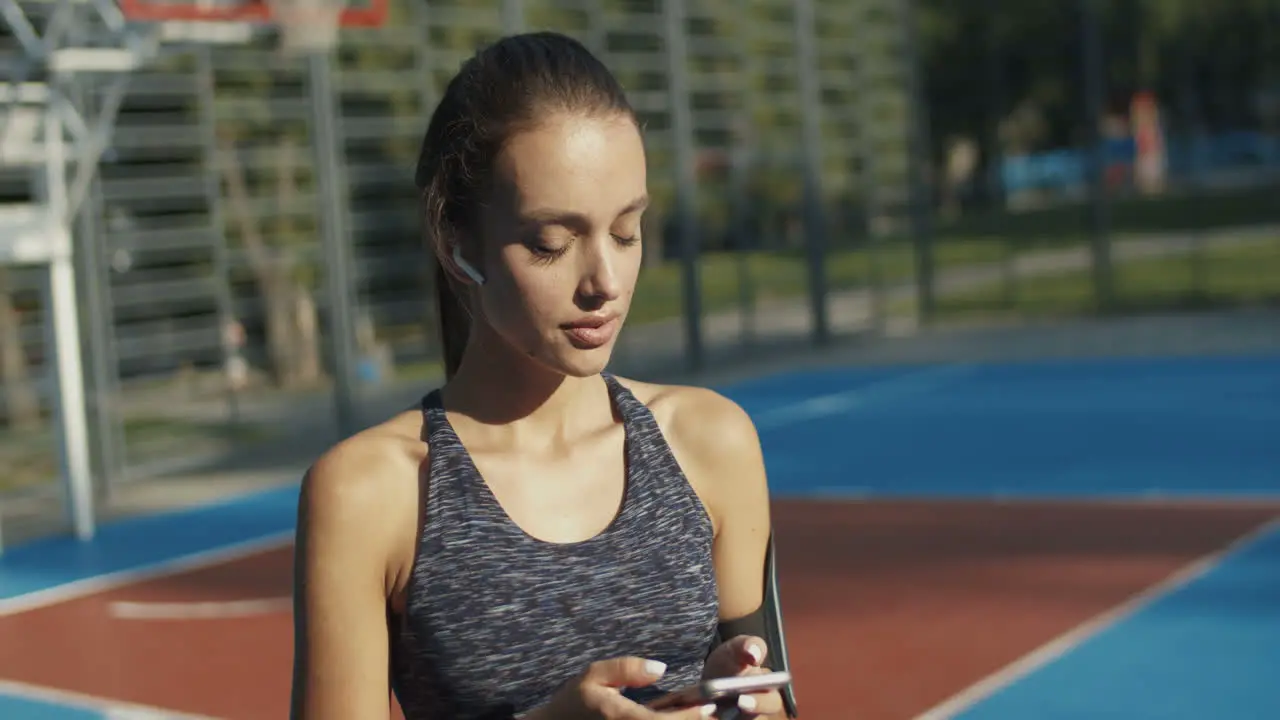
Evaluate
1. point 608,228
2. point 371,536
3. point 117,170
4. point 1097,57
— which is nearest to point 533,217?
point 608,228

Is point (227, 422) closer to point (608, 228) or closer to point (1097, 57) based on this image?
point (1097, 57)

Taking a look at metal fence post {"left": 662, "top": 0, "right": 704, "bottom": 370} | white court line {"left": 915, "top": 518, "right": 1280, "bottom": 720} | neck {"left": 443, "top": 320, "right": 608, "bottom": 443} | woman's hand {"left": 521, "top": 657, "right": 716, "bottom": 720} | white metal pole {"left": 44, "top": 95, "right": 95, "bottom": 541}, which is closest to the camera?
woman's hand {"left": 521, "top": 657, "right": 716, "bottom": 720}

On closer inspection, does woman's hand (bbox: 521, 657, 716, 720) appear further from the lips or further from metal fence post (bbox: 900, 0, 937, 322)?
metal fence post (bbox: 900, 0, 937, 322)

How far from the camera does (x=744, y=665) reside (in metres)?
1.85

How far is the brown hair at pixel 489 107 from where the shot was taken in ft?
6.27

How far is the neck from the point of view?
2.01 m

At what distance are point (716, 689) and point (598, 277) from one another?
1.49 ft

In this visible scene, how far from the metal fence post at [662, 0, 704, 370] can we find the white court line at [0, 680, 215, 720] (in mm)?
11481

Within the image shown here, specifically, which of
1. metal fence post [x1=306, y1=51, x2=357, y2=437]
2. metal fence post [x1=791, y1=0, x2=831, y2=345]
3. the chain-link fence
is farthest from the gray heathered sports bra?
metal fence post [x1=791, y1=0, x2=831, y2=345]

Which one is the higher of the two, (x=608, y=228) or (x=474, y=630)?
(x=608, y=228)

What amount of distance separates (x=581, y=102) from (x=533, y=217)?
0.14 metres

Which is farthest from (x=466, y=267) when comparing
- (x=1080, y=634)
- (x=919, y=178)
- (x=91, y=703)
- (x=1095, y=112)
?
(x=919, y=178)

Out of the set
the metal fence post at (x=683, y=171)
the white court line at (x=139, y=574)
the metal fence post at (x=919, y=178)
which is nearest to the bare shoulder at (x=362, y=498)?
the white court line at (x=139, y=574)

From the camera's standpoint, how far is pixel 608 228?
6.25 feet
